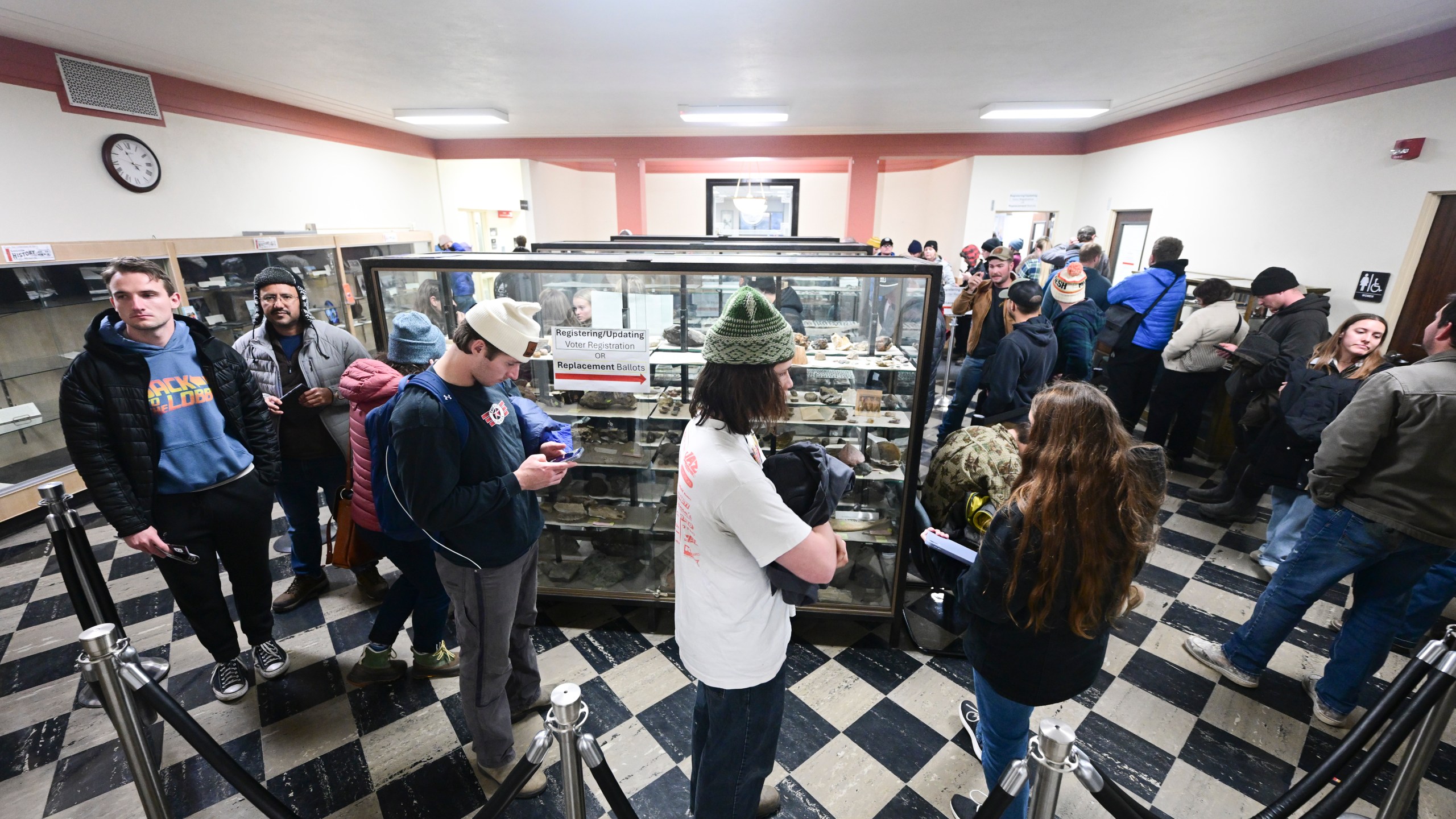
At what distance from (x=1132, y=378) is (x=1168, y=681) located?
3376mm

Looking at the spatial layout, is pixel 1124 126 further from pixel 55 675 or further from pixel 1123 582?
pixel 55 675

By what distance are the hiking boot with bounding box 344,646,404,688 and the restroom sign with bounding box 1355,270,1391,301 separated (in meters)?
7.67

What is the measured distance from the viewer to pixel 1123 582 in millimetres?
1478

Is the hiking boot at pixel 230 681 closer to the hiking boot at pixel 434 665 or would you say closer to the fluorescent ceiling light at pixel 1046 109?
the hiking boot at pixel 434 665

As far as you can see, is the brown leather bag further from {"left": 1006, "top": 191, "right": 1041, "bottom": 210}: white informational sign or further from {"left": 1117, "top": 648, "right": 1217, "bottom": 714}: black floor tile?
{"left": 1006, "top": 191, "right": 1041, "bottom": 210}: white informational sign

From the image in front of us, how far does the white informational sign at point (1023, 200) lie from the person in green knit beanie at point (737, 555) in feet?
33.7

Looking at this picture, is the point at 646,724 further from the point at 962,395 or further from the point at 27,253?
the point at 27,253

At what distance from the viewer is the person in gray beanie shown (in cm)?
289

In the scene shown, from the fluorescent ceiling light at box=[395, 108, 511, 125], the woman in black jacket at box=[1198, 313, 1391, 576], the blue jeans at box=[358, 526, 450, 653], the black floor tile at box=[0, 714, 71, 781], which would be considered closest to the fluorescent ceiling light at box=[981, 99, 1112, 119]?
the woman in black jacket at box=[1198, 313, 1391, 576]

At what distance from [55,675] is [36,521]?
2.46 meters

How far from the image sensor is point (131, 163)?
17.3ft

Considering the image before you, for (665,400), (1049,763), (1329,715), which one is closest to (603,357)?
(665,400)

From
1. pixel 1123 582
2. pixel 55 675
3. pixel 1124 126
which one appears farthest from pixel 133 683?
pixel 1124 126

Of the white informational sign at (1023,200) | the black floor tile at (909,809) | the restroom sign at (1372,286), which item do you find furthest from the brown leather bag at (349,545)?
the white informational sign at (1023,200)
